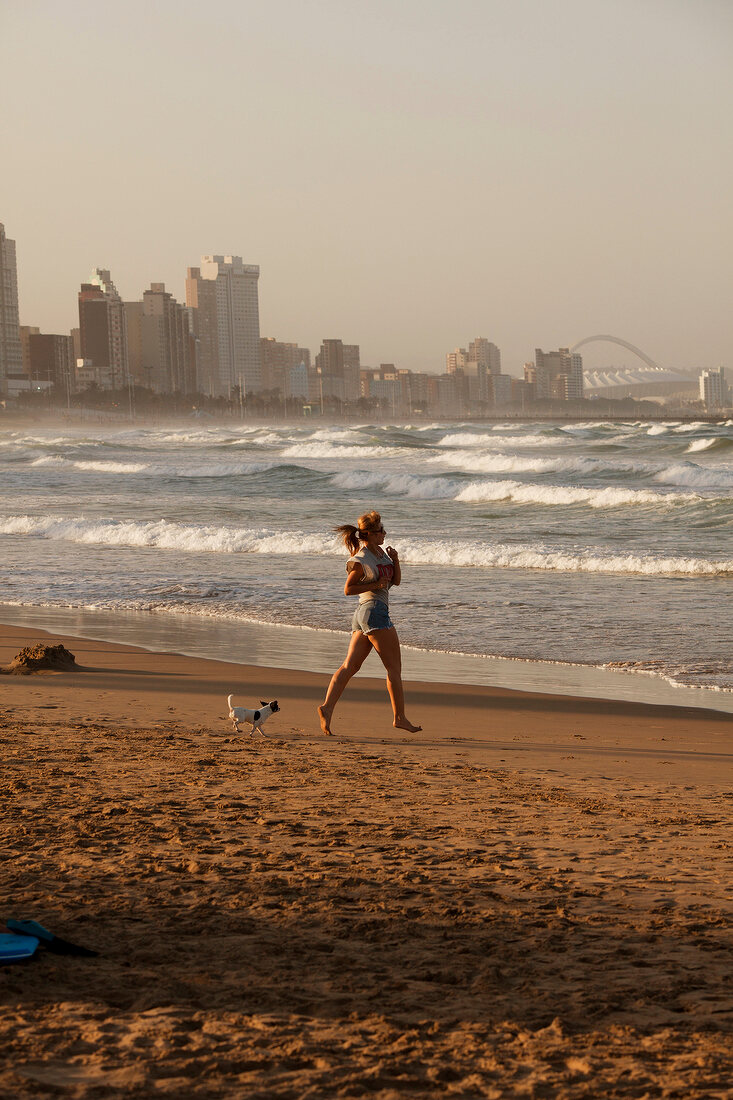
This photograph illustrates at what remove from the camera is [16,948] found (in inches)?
143

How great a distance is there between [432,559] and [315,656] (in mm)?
7690

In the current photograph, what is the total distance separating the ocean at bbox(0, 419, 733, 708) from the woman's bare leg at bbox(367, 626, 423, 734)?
10.2 ft

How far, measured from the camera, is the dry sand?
9.97 feet

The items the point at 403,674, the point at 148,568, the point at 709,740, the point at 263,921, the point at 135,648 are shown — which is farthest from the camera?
the point at 148,568

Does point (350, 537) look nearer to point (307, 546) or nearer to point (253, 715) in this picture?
point (253, 715)

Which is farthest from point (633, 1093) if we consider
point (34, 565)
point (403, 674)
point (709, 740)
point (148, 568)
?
point (34, 565)

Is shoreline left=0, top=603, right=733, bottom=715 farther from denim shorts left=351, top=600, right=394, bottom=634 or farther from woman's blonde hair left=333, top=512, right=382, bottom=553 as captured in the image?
woman's blonde hair left=333, top=512, right=382, bottom=553

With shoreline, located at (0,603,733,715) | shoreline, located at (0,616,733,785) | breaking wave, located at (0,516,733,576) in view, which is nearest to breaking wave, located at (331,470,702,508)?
breaking wave, located at (0,516,733,576)

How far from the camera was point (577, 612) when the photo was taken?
13383 mm

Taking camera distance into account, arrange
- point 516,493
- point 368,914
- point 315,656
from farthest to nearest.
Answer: point 516,493 < point 315,656 < point 368,914

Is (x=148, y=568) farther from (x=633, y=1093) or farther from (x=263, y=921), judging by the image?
(x=633, y=1093)

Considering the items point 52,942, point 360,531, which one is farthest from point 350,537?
point 52,942

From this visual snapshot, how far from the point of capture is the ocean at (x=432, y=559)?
12195mm

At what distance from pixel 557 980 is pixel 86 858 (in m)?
2.10
